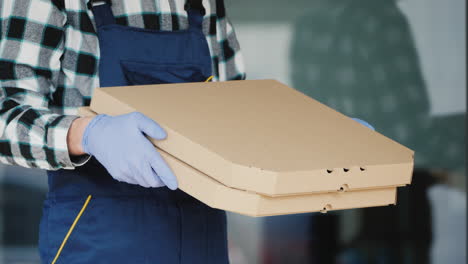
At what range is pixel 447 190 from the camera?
2969 millimetres

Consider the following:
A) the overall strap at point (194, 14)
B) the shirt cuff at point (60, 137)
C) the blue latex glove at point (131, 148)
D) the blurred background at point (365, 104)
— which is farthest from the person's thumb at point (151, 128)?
the blurred background at point (365, 104)

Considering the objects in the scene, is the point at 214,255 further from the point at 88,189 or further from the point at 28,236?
the point at 28,236

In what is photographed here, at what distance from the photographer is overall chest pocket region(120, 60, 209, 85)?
1313mm

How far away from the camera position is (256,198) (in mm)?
976

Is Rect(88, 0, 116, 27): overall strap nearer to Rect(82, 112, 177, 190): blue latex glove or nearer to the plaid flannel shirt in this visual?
the plaid flannel shirt

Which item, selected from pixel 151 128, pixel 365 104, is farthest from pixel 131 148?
pixel 365 104

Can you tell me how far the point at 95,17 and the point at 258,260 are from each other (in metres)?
1.84

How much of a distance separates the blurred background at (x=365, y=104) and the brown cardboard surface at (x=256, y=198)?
73.2 inches

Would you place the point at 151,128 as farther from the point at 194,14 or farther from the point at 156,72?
the point at 194,14

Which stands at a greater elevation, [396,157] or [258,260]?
[396,157]

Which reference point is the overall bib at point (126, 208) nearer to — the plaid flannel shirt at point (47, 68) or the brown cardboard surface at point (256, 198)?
the plaid flannel shirt at point (47, 68)

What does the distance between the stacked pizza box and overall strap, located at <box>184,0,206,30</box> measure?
0.21m

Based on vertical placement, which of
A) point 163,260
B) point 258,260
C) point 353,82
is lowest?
point 258,260

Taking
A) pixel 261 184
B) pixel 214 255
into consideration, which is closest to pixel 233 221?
pixel 214 255
